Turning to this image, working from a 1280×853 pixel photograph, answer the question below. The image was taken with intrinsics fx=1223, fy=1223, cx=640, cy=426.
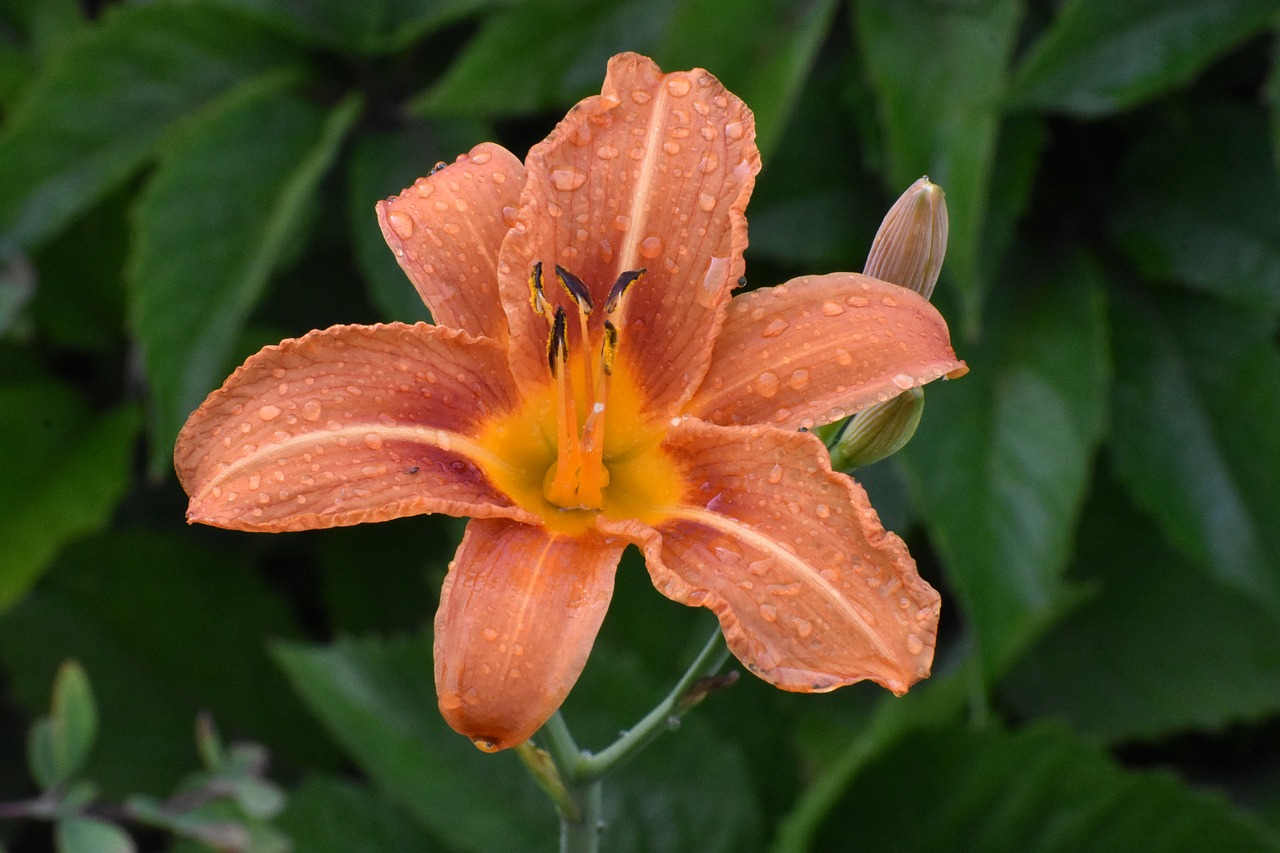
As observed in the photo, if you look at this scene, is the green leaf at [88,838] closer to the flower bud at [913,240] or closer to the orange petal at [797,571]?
the orange petal at [797,571]

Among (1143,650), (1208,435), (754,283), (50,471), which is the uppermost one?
(754,283)

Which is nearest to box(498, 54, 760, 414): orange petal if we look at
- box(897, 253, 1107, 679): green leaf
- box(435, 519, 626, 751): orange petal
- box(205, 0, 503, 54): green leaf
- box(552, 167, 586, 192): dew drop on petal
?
box(552, 167, 586, 192): dew drop on petal

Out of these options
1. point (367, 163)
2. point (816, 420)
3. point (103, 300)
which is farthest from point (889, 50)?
point (103, 300)

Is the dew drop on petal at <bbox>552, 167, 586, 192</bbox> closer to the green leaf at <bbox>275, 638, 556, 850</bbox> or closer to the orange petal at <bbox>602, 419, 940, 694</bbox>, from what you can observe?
the orange petal at <bbox>602, 419, 940, 694</bbox>

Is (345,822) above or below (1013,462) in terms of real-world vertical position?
below

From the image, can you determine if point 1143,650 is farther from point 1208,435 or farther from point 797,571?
point 797,571

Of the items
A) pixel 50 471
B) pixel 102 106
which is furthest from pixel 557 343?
pixel 50 471
